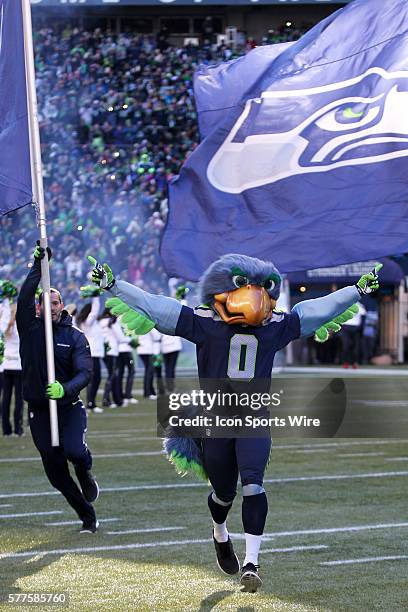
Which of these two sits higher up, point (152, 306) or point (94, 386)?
point (152, 306)

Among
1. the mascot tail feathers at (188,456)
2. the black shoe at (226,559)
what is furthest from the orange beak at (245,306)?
the black shoe at (226,559)

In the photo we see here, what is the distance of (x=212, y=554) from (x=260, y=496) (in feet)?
4.30

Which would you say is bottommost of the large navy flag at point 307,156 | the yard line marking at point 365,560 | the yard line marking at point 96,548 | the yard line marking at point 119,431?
the yard line marking at point 119,431

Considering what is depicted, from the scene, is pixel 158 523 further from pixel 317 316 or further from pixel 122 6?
pixel 122 6

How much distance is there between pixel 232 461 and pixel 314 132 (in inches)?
128

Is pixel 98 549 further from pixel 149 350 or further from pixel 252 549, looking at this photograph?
pixel 149 350

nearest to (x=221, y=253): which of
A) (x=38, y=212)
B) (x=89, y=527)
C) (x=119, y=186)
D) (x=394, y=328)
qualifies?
(x=38, y=212)

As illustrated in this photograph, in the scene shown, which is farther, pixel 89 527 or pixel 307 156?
pixel 307 156

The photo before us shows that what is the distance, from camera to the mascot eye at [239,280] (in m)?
6.81

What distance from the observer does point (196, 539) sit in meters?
8.33

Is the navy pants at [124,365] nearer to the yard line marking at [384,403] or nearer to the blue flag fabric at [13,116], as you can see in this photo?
the yard line marking at [384,403]

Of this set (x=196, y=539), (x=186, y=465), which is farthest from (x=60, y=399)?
(x=186, y=465)

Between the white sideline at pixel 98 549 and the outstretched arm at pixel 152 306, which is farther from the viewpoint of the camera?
the white sideline at pixel 98 549

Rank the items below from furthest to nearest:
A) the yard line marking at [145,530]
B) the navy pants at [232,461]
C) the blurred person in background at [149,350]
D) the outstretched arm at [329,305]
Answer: the blurred person in background at [149,350], the yard line marking at [145,530], the outstretched arm at [329,305], the navy pants at [232,461]
